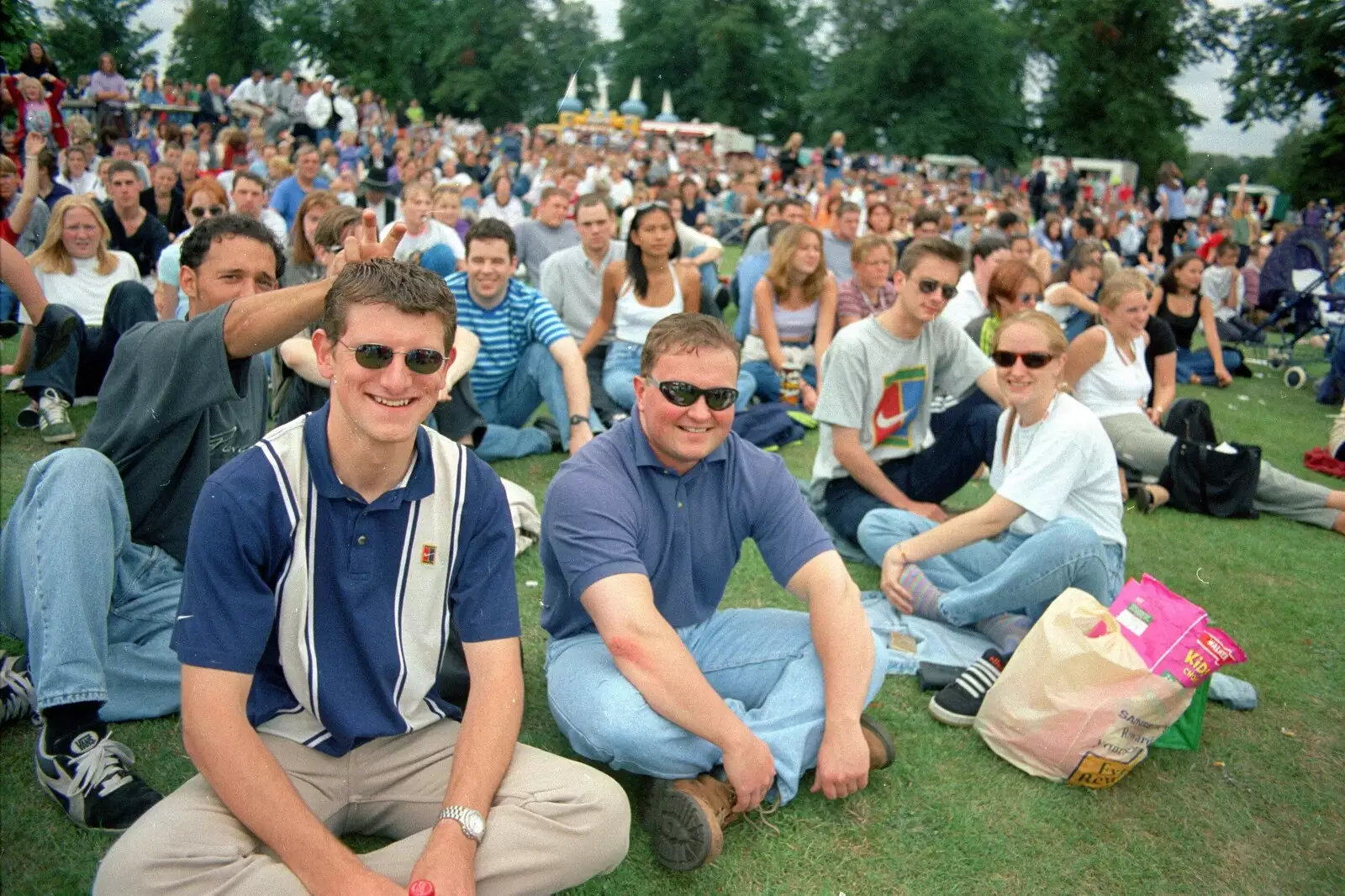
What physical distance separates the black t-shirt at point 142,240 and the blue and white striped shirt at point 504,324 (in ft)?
11.7

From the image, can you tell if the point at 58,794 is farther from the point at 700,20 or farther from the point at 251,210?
the point at 700,20

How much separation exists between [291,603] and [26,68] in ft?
11.7

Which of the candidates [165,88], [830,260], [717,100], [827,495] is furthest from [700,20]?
[827,495]

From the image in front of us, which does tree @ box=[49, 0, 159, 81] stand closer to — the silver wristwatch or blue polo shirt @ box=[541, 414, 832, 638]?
blue polo shirt @ box=[541, 414, 832, 638]

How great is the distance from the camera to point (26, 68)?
4539mm

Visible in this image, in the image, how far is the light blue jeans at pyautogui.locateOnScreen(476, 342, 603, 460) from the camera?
6270 millimetres

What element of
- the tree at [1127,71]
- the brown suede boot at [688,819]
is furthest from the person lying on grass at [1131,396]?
the tree at [1127,71]

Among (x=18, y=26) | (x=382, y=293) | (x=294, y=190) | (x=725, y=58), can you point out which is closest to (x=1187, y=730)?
(x=382, y=293)

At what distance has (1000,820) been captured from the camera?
316 centimetres

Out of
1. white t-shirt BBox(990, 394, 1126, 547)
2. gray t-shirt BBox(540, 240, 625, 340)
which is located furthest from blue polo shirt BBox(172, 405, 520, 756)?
gray t-shirt BBox(540, 240, 625, 340)

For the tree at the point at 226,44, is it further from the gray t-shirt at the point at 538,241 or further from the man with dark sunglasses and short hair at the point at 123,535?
the man with dark sunglasses and short hair at the point at 123,535

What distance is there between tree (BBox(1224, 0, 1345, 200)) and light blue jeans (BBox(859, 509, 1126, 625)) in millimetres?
11392

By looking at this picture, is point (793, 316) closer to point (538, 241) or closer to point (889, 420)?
point (889, 420)

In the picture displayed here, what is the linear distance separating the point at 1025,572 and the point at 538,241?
7018 millimetres
